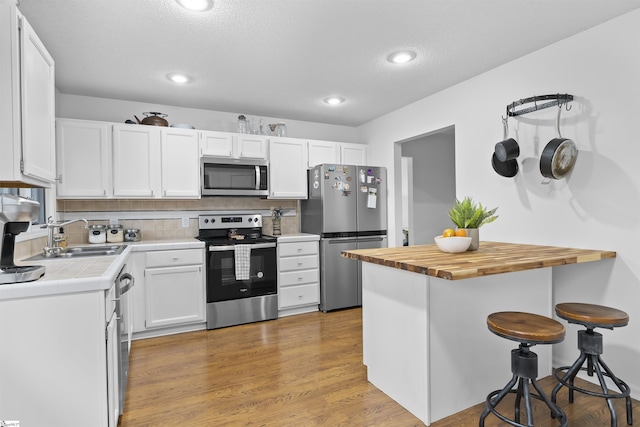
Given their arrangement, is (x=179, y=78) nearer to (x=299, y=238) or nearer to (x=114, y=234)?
(x=114, y=234)

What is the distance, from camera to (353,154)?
4715 millimetres

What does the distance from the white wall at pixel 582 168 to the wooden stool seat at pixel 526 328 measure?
0.98 metres

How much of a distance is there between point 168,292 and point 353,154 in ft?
9.24

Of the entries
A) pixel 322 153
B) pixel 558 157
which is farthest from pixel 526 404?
pixel 322 153

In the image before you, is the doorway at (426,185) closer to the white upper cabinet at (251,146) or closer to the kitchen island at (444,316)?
the white upper cabinet at (251,146)

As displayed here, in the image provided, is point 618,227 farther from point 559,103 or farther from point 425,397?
point 425,397

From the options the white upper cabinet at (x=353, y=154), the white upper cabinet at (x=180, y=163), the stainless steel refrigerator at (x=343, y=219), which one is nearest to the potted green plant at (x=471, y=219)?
the stainless steel refrigerator at (x=343, y=219)

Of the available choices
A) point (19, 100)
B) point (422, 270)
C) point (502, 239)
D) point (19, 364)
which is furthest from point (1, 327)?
point (502, 239)

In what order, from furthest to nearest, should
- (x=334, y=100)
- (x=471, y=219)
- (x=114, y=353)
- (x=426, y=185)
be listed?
(x=426, y=185) → (x=334, y=100) → (x=471, y=219) → (x=114, y=353)

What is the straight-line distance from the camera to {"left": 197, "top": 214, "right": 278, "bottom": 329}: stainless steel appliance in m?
3.56

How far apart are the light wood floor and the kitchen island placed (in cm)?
13

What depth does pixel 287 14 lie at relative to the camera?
2.19 meters

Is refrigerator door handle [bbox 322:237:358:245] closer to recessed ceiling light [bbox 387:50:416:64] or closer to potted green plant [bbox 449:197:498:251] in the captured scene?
potted green plant [bbox 449:197:498:251]

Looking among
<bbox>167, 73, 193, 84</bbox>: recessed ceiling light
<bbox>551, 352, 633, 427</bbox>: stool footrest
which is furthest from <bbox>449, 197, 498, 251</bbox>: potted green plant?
<bbox>167, 73, 193, 84</bbox>: recessed ceiling light
